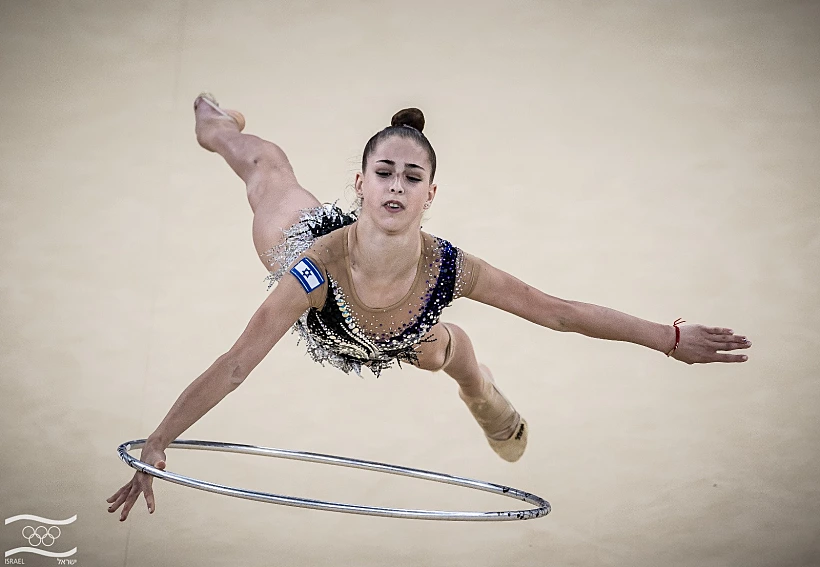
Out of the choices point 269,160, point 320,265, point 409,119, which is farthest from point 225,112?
point 320,265

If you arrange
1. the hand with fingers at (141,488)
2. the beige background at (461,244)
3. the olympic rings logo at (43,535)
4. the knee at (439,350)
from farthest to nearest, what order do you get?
the beige background at (461,244), the olympic rings logo at (43,535), the knee at (439,350), the hand with fingers at (141,488)

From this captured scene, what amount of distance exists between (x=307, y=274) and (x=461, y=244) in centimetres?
285

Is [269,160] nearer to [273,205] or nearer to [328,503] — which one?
[273,205]

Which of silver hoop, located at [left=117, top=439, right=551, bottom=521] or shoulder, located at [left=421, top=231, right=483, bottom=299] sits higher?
shoulder, located at [left=421, top=231, right=483, bottom=299]

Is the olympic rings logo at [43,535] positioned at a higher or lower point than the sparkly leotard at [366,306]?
lower

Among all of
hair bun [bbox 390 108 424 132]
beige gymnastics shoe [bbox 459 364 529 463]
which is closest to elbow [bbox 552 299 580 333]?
hair bun [bbox 390 108 424 132]

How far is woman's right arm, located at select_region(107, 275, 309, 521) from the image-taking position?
6.54 feet

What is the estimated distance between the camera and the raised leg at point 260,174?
2824 mm

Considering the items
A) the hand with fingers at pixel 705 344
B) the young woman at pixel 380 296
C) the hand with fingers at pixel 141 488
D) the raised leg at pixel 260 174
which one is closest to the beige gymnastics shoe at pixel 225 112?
the raised leg at pixel 260 174

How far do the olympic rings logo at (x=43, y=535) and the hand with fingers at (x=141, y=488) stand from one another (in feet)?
6.45

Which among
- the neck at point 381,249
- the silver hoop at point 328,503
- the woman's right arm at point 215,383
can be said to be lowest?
the silver hoop at point 328,503

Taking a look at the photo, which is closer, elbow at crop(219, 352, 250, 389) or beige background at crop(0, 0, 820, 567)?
elbow at crop(219, 352, 250, 389)

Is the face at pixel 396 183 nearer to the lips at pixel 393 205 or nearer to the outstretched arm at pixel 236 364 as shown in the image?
the lips at pixel 393 205

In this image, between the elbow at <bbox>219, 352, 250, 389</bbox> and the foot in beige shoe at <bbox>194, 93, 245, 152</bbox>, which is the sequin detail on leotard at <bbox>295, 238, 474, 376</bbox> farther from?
the foot in beige shoe at <bbox>194, 93, 245, 152</bbox>
